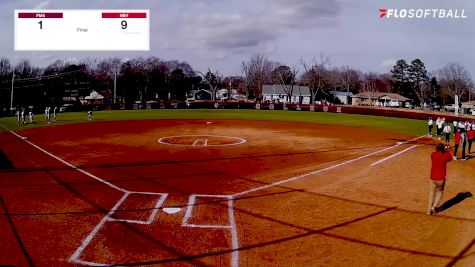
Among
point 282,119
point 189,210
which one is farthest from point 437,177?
point 282,119

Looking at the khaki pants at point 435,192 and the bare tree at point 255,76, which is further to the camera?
the bare tree at point 255,76

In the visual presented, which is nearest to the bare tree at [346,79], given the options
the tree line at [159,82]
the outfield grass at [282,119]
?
the tree line at [159,82]

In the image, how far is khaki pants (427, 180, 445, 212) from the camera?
11.0 m

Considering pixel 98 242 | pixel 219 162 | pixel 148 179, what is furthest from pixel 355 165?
pixel 98 242

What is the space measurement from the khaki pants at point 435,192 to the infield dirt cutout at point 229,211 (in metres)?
0.38

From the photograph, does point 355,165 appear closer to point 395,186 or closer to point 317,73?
point 395,186

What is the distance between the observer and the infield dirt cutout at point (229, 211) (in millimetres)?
8156

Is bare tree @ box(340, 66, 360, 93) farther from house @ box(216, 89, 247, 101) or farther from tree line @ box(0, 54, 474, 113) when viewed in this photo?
house @ box(216, 89, 247, 101)

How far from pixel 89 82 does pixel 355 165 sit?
109661 mm

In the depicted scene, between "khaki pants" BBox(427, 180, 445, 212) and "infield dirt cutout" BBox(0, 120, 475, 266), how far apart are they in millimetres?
377

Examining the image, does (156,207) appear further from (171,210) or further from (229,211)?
(229,211)

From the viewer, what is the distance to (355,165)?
60.0ft

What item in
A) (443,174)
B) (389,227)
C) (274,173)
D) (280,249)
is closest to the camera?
(280,249)

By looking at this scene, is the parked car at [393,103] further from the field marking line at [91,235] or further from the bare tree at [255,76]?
the field marking line at [91,235]
